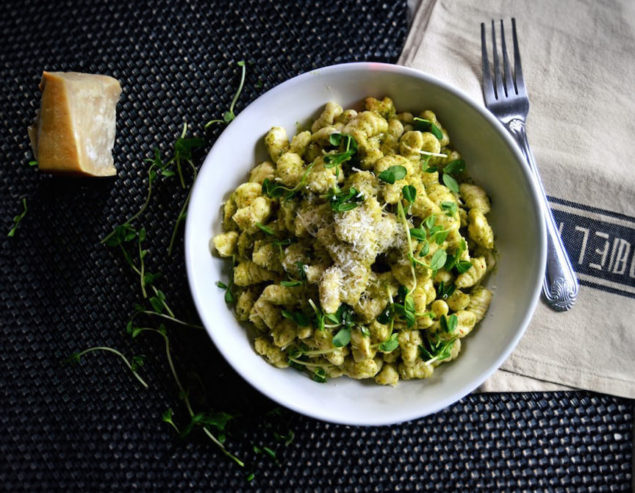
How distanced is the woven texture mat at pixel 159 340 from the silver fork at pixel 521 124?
0.27 metres

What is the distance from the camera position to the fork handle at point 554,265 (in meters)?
1.69

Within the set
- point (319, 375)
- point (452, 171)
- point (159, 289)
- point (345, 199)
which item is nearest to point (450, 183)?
point (452, 171)

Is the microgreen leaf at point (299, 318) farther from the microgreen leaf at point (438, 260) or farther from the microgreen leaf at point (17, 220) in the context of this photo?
the microgreen leaf at point (17, 220)

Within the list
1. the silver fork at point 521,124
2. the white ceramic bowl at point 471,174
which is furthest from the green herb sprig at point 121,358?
the silver fork at point 521,124

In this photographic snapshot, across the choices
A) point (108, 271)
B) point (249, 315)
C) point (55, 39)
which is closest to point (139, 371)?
point (108, 271)

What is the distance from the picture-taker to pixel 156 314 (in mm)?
1729

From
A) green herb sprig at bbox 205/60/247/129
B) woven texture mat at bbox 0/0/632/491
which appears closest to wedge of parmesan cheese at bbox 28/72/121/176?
woven texture mat at bbox 0/0/632/491

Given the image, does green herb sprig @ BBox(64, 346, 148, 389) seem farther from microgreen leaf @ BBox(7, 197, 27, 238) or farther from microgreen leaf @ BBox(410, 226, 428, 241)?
microgreen leaf @ BBox(410, 226, 428, 241)

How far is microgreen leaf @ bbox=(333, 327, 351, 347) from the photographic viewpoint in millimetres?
1386

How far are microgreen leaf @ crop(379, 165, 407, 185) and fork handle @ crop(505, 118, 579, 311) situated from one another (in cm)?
53

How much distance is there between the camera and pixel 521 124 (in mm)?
1730

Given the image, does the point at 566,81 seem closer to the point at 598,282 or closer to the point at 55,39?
the point at 598,282

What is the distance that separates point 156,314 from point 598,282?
1.21 meters

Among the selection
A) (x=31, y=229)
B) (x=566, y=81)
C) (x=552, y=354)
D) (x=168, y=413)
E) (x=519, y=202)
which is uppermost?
(x=566, y=81)
